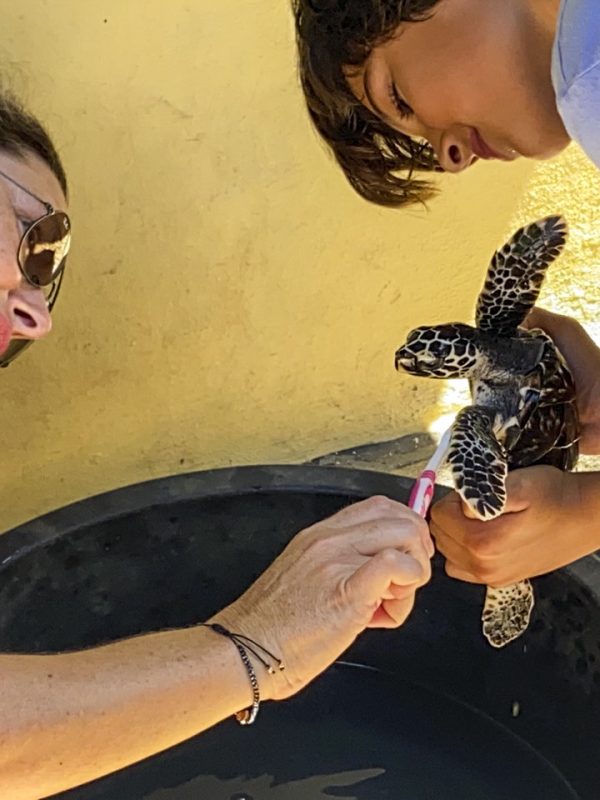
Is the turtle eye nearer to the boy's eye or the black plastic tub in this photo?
the boy's eye

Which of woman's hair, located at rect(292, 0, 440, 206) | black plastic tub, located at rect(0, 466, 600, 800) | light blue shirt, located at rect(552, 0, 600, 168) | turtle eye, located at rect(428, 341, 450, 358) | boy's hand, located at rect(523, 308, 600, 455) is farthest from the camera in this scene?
black plastic tub, located at rect(0, 466, 600, 800)

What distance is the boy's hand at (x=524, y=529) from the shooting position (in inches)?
39.3

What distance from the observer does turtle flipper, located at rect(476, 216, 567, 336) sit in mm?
967

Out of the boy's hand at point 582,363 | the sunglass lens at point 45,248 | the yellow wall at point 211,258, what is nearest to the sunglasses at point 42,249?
the sunglass lens at point 45,248

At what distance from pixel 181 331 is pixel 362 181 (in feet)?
1.17

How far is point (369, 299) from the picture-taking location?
4.87 feet

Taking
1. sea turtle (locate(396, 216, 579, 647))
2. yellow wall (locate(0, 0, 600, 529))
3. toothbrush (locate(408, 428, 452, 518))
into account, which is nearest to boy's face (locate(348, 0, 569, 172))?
sea turtle (locate(396, 216, 579, 647))

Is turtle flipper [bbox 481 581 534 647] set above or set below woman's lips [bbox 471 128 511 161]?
below

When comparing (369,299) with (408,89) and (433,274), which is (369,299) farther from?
(408,89)

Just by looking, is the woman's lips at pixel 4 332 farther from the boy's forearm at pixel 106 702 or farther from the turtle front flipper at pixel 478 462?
the turtle front flipper at pixel 478 462

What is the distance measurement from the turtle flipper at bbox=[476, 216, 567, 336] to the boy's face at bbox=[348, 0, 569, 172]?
0.10 m

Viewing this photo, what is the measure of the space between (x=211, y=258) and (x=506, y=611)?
498 millimetres

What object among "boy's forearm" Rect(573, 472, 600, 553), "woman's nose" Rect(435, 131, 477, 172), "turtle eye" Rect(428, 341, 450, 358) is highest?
"woman's nose" Rect(435, 131, 477, 172)

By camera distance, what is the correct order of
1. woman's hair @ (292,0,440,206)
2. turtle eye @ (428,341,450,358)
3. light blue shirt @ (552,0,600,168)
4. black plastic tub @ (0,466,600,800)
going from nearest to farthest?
1. light blue shirt @ (552,0,600,168)
2. woman's hair @ (292,0,440,206)
3. turtle eye @ (428,341,450,358)
4. black plastic tub @ (0,466,600,800)
